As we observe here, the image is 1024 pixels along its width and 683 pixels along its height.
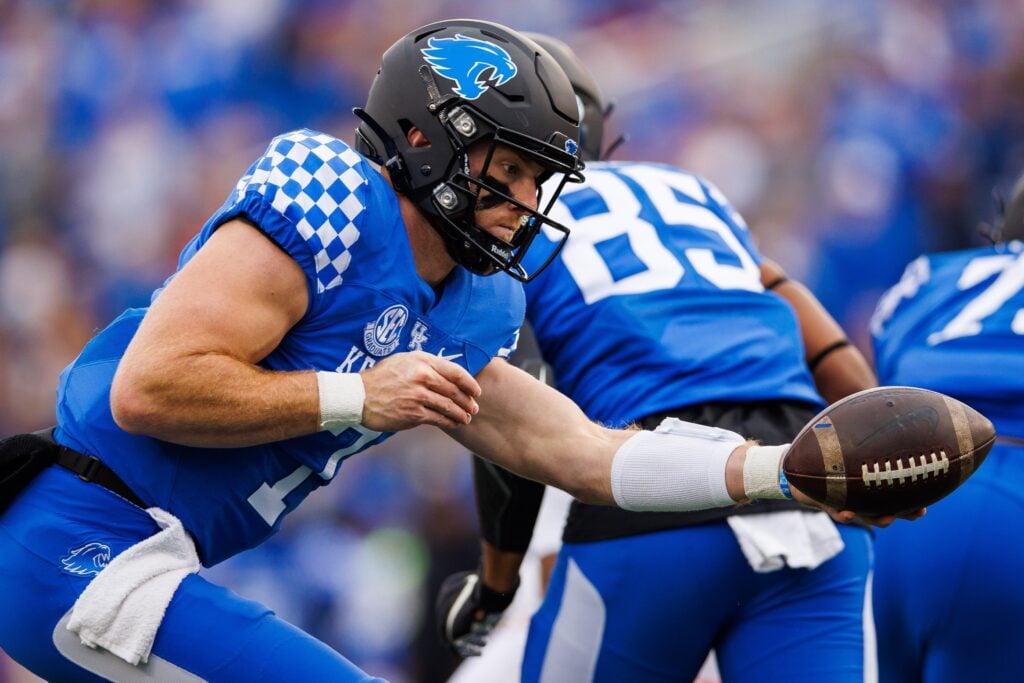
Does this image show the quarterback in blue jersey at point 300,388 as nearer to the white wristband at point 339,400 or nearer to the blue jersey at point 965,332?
the white wristband at point 339,400

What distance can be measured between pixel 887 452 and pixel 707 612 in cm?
101

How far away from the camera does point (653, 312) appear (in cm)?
343

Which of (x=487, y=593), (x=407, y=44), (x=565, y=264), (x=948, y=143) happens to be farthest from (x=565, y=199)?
(x=948, y=143)

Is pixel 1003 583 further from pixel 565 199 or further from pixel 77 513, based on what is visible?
pixel 77 513

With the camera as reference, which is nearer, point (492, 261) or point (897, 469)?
point (897, 469)

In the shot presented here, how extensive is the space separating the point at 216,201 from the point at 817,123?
Result: 397 centimetres

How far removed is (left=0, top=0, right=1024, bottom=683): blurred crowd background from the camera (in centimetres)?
852

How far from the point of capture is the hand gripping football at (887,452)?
238 centimetres

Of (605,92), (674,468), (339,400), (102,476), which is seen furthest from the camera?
(605,92)

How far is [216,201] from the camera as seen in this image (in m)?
8.71

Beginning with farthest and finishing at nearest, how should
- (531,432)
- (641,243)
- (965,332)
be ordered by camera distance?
(965,332), (641,243), (531,432)

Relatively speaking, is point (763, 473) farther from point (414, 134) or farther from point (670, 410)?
point (414, 134)

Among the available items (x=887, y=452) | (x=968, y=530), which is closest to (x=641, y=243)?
(x=968, y=530)

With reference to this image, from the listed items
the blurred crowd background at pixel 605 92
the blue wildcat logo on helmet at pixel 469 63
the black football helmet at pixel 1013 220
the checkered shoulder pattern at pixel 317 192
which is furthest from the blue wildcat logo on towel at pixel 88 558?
the blurred crowd background at pixel 605 92
